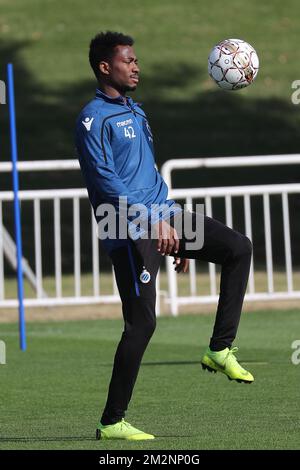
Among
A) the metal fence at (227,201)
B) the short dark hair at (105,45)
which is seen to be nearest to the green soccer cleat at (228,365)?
the short dark hair at (105,45)

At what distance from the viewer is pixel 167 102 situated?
28.6 meters

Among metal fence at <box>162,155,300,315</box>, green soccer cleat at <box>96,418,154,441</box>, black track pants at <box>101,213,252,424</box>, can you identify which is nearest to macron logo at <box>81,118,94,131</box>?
black track pants at <box>101,213,252,424</box>

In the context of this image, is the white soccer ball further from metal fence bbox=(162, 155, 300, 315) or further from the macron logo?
metal fence bbox=(162, 155, 300, 315)

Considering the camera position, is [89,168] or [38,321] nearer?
[89,168]

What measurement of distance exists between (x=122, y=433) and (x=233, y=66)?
7.83ft

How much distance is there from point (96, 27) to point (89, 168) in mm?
24043

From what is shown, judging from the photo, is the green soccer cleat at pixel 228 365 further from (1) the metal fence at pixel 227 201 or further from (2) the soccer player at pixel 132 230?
(1) the metal fence at pixel 227 201

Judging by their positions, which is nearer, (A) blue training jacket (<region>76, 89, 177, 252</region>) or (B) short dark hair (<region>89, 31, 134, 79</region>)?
(A) blue training jacket (<region>76, 89, 177, 252</region>)

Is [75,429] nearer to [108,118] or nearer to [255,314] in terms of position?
[108,118]

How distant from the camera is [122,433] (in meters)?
7.56

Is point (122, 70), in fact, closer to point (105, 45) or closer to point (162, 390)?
point (105, 45)

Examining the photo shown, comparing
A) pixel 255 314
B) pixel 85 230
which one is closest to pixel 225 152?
pixel 85 230

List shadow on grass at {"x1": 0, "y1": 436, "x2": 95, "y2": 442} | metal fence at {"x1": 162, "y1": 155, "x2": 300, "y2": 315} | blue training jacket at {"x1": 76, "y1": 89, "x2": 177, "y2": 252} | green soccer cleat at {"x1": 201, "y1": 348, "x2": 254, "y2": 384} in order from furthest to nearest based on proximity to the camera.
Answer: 1. metal fence at {"x1": 162, "y1": 155, "x2": 300, "y2": 315}
2. green soccer cleat at {"x1": 201, "y1": 348, "x2": 254, "y2": 384}
3. shadow on grass at {"x1": 0, "y1": 436, "x2": 95, "y2": 442}
4. blue training jacket at {"x1": 76, "y1": 89, "x2": 177, "y2": 252}

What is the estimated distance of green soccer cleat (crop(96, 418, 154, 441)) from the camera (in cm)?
754
